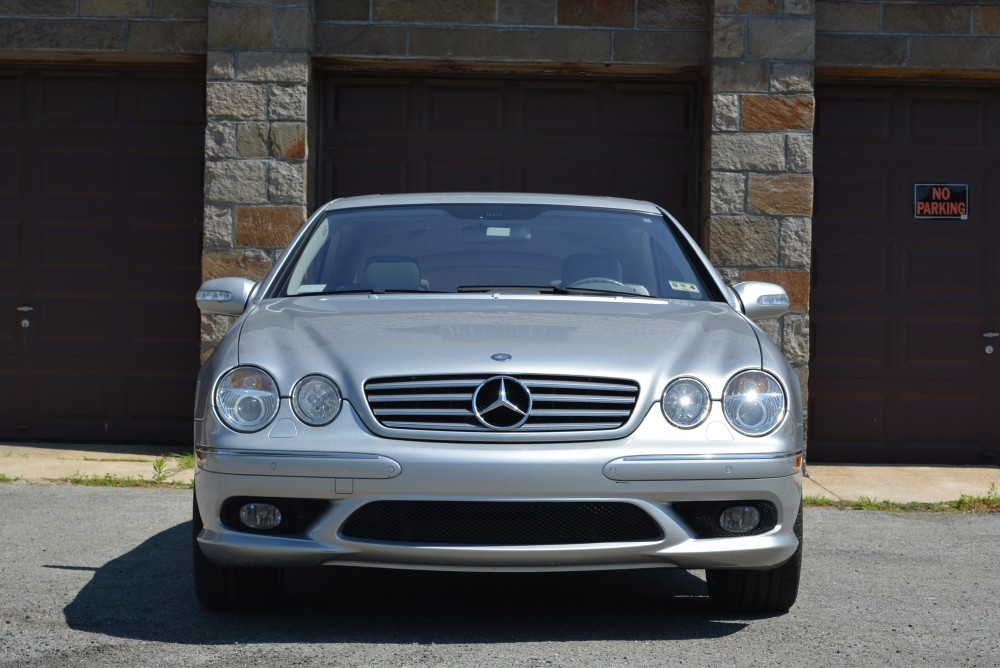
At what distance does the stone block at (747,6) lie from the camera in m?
9.26

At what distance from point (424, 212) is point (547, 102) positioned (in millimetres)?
4390

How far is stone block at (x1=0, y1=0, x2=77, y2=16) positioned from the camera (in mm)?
9516

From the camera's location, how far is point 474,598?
488cm

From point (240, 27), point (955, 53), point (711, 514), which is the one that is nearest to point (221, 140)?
point (240, 27)

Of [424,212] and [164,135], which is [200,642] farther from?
[164,135]

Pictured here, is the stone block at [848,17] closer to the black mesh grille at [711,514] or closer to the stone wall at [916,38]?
the stone wall at [916,38]

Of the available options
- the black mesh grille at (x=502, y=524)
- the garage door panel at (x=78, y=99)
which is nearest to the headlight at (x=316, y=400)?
the black mesh grille at (x=502, y=524)

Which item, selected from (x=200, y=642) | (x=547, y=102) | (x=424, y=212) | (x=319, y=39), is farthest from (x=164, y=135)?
(x=200, y=642)

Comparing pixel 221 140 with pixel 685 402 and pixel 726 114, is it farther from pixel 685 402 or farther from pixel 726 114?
pixel 685 402

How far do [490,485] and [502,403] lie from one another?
0.81 ft

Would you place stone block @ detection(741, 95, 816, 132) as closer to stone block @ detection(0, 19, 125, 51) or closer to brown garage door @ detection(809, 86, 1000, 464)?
brown garage door @ detection(809, 86, 1000, 464)

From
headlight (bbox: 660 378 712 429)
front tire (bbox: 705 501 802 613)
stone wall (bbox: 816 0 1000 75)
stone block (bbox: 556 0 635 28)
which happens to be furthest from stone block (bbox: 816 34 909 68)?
headlight (bbox: 660 378 712 429)

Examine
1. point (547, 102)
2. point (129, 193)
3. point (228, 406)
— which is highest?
point (547, 102)

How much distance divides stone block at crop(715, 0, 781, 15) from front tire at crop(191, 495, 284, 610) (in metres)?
6.09
